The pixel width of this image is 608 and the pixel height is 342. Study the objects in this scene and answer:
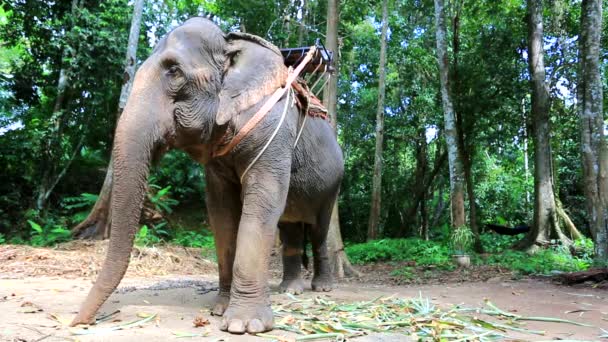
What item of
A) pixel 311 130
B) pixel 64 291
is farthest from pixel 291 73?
pixel 64 291

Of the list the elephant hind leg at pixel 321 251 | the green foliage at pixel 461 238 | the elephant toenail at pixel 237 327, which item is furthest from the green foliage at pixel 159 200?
the elephant toenail at pixel 237 327

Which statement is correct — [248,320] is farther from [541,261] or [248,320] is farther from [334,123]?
[541,261]

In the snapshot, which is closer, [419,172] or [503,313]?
[503,313]

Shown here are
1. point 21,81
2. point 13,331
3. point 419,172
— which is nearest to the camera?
point 13,331

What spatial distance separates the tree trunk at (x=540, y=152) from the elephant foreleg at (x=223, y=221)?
30.7 feet

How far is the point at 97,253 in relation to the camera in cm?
846

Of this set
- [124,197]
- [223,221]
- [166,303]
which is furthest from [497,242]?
[124,197]

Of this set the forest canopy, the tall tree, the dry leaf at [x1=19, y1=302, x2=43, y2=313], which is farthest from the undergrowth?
the dry leaf at [x1=19, y1=302, x2=43, y2=313]

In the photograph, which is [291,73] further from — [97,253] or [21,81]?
[21,81]

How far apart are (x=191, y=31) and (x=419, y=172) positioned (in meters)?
16.6

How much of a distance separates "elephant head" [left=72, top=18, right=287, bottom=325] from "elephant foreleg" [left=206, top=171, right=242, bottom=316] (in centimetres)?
52

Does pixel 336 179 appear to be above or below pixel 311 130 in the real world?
below

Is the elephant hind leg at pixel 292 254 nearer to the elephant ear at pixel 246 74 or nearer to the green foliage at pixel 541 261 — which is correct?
the elephant ear at pixel 246 74

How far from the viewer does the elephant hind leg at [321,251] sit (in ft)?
18.5
